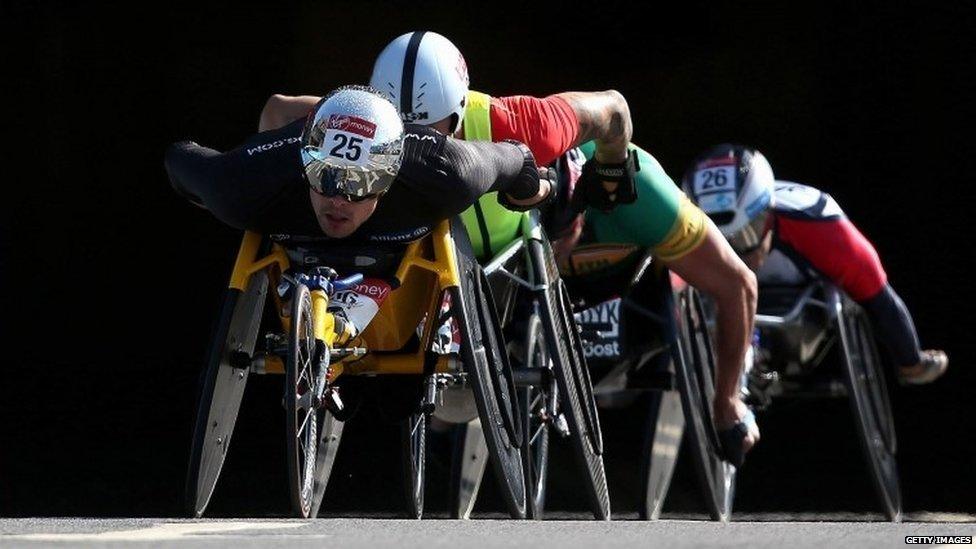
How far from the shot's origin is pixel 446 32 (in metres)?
13.4

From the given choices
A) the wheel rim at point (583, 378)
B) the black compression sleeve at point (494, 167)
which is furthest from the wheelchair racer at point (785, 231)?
the black compression sleeve at point (494, 167)

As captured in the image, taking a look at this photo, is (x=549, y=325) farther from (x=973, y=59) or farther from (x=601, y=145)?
(x=973, y=59)

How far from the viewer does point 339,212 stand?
7.10 meters

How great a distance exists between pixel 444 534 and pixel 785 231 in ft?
16.5

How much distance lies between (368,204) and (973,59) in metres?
6.76

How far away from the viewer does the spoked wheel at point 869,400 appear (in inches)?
408

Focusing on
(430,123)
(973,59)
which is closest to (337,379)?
(430,123)

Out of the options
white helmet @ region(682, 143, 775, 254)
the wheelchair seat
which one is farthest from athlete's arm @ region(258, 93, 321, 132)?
the wheelchair seat

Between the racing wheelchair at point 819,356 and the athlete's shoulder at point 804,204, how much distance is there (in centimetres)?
27

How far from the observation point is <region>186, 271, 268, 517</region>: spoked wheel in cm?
705

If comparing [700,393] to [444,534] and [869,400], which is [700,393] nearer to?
[869,400]

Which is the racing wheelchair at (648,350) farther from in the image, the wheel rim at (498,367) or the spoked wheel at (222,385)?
the spoked wheel at (222,385)

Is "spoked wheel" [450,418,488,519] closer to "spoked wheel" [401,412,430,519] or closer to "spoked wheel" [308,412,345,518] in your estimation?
"spoked wheel" [401,412,430,519]

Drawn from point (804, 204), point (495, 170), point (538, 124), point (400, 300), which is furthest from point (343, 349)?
point (804, 204)
